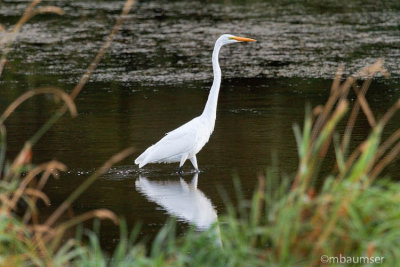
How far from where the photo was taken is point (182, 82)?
1350 cm

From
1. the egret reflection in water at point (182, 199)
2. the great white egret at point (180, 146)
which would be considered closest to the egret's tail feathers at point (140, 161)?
the great white egret at point (180, 146)

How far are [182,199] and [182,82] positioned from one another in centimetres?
631

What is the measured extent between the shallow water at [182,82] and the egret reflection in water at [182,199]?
0.04 meters

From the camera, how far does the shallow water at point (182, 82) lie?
319 inches

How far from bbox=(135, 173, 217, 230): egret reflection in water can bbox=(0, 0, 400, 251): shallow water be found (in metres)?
0.04

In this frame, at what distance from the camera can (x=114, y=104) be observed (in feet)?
39.4

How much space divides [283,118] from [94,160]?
2992 mm

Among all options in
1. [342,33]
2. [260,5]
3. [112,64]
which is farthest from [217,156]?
[260,5]

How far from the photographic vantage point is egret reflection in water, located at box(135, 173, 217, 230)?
6625 mm

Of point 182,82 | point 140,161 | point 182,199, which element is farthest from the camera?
point 182,82

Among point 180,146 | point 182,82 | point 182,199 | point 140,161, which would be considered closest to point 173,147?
point 180,146

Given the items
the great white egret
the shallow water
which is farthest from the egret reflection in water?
the great white egret

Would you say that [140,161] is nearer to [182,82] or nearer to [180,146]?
[180,146]

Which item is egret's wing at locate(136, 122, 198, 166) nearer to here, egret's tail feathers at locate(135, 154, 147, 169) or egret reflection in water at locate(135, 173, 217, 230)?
egret's tail feathers at locate(135, 154, 147, 169)
